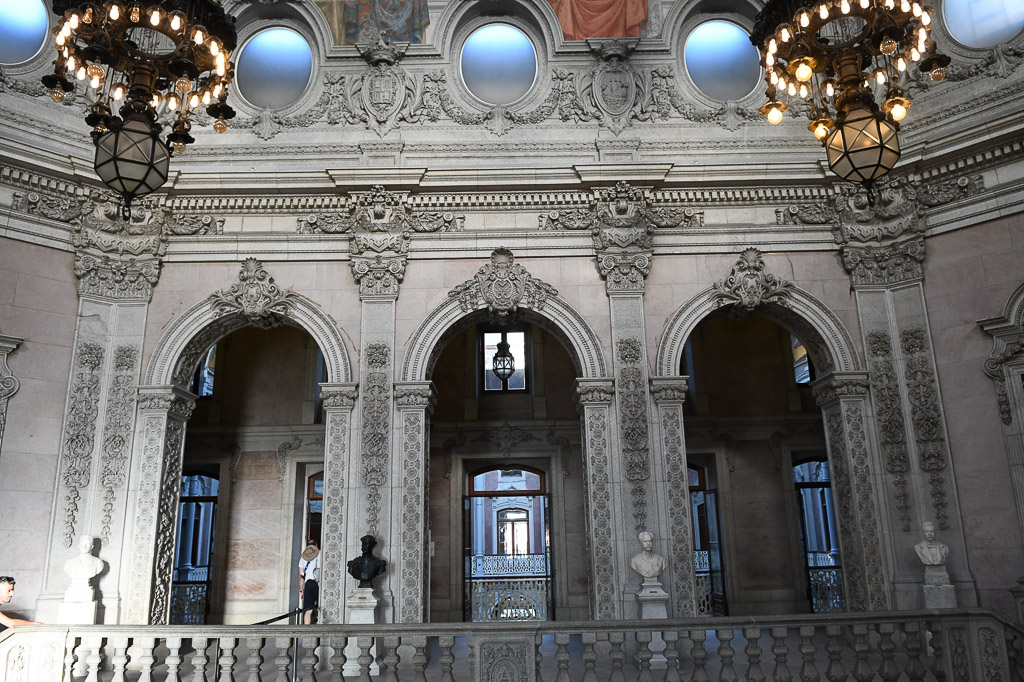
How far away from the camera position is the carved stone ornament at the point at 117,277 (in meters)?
11.6

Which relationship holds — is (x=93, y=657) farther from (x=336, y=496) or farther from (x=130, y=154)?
(x=130, y=154)

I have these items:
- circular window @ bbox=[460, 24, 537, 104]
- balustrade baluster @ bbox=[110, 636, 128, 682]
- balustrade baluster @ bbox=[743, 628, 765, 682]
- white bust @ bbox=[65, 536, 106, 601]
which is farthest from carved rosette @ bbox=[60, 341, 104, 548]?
balustrade baluster @ bbox=[743, 628, 765, 682]

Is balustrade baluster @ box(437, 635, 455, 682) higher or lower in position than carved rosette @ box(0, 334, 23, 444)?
lower

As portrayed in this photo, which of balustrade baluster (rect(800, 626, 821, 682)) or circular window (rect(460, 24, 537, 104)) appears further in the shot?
circular window (rect(460, 24, 537, 104))

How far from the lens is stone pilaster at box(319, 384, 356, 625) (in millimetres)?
10766

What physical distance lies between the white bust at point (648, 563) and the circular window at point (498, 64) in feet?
22.9

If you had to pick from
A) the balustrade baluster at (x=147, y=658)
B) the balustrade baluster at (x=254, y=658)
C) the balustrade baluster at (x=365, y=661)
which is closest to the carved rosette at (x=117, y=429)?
the balustrade baluster at (x=147, y=658)

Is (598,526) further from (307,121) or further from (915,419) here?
(307,121)

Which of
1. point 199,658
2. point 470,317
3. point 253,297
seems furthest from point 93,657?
point 470,317

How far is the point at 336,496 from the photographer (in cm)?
1117

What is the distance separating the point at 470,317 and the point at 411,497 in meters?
2.78

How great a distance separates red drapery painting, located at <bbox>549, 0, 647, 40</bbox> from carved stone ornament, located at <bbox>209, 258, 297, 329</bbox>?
5.99 metres

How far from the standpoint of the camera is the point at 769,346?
16203 millimetres

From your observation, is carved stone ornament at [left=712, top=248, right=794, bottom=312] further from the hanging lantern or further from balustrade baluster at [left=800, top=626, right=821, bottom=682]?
balustrade baluster at [left=800, top=626, right=821, bottom=682]
